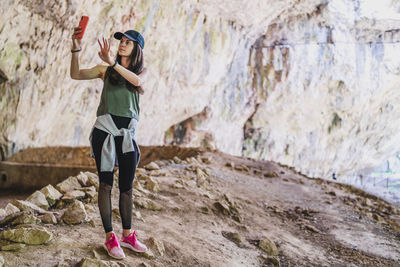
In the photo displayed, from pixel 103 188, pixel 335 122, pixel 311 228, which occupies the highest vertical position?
pixel 335 122

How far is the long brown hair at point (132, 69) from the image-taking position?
1.89 metres

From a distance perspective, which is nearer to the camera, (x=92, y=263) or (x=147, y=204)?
(x=92, y=263)

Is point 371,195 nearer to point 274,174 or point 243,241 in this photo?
point 274,174

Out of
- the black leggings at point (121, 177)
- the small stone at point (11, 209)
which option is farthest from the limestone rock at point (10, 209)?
the black leggings at point (121, 177)

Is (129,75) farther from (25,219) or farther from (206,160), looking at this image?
(206,160)

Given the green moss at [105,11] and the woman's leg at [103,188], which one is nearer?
the woman's leg at [103,188]

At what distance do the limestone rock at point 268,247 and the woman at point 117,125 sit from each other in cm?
118

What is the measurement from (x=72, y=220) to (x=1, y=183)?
4860 millimetres

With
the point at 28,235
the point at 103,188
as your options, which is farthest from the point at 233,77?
the point at 28,235

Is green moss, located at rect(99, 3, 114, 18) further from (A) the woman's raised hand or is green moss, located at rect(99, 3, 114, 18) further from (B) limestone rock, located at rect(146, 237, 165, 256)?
(B) limestone rock, located at rect(146, 237, 165, 256)

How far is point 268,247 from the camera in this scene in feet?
9.09

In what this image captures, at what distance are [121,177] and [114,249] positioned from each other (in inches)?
15.1

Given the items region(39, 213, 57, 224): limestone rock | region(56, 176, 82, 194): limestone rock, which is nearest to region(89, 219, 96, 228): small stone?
region(39, 213, 57, 224): limestone rock

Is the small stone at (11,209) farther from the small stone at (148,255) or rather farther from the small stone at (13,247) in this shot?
the small stone at (148,255)
